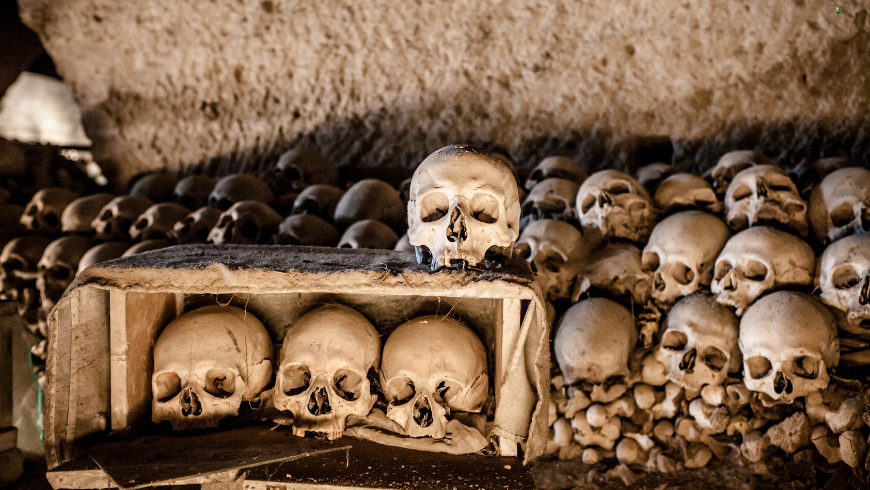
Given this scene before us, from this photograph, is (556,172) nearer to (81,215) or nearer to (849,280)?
(849,280)

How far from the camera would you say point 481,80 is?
3.87 metres

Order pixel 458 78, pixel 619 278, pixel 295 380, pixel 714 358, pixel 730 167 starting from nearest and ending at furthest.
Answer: pixel 295 380
pixel 714 358
pixel 619 278
pixel 730 167
pixel 458 78

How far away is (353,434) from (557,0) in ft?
9.51

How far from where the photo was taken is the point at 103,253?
301 cm

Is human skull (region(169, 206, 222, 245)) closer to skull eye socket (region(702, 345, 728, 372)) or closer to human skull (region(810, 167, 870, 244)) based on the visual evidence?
skull eye socket (region(702, 345, 728, 372))

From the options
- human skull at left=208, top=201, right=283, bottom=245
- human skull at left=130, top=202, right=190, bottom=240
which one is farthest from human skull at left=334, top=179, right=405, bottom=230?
human skull at left=130, top=202, right=190, bottom=240

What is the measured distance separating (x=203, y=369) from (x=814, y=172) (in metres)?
2.76

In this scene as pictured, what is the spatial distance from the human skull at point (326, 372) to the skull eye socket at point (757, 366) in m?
1.41

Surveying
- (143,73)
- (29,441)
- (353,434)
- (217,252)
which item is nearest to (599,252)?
(353,434)

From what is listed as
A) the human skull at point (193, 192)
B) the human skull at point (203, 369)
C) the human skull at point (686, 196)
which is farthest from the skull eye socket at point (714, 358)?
the human skull at point (193, 192)

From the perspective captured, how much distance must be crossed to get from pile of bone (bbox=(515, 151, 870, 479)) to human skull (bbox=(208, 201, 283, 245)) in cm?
133

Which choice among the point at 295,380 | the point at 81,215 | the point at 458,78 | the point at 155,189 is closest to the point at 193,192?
the point at 155,189

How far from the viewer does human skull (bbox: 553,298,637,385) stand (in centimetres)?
229

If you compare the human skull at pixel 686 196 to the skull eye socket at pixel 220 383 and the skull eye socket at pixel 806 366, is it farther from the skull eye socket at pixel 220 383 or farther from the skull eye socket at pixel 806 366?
the skull eye socket at pixel 220 383
